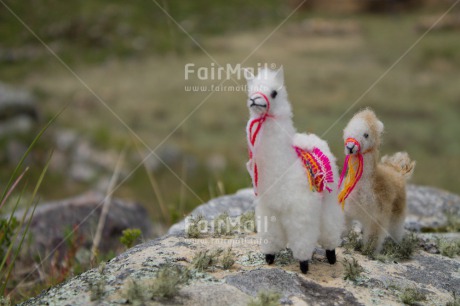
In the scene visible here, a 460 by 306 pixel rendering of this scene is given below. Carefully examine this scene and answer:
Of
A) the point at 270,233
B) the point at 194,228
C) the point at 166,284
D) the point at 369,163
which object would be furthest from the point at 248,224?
the point at 166,284

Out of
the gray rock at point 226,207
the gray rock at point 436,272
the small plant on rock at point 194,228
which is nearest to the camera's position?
the gray rock at point 436,272

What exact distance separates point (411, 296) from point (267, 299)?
1.30 m

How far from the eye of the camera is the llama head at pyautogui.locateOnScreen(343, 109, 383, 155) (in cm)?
513

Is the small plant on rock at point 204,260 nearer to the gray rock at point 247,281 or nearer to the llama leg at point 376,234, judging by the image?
the gray rock at point 247,281

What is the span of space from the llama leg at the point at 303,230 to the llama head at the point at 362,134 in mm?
788

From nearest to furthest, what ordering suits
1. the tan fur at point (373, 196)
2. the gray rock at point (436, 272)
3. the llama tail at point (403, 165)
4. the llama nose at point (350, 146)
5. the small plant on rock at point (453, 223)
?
the gray rock at point (436, 272) → the llama nose at point (350, 146) → the tan fur at point (373, 196) → the llama tail at point (403, 165) → the small plant on rock at point (453, 223)

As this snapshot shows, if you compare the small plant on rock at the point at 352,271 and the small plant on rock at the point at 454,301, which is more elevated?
the small plant on rock at the point at 352,271

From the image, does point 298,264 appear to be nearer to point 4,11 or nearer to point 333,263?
point 333,263

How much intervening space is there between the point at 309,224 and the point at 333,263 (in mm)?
604

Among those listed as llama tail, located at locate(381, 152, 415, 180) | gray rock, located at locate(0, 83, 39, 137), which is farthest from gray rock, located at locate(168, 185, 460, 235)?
gray rock, located at locate(0, 83, 39, 137)

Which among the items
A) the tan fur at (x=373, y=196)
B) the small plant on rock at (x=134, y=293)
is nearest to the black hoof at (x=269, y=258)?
the tan fur at (x=373, y=196)

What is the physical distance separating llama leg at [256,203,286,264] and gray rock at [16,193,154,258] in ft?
11.4

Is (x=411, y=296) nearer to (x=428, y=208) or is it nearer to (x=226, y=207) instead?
(x=226, y=207)

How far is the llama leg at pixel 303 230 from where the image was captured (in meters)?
4.66
